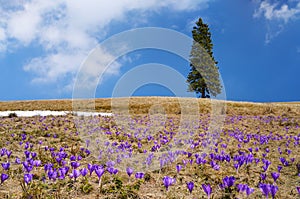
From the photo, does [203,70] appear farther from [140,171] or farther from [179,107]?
[140,171]

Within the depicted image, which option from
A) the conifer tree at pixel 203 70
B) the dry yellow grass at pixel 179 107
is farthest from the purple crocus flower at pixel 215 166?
the conifer tree at pixel 203 70

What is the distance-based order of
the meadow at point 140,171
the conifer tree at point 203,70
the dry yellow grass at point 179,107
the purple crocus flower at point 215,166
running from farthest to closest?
the conifer tree at point 203,70
the dry yellow grass at point 179,107
the purple crocus flower at point 215,166
the meadow at point 140,171

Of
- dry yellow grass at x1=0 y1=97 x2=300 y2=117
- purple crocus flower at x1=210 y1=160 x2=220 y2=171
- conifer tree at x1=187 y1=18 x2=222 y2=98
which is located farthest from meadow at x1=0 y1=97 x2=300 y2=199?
conifer tree at x1=187 y1=18 x2=222 y2=98

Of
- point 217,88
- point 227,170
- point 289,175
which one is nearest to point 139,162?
point 227,170

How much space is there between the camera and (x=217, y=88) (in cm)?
4650

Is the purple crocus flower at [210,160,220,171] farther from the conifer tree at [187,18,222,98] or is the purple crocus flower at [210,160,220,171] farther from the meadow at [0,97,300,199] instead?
the conifer tree at [187,18,222,98]

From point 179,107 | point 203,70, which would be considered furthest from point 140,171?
point 203,70

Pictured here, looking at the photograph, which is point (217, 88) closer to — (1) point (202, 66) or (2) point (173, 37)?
(1) point (202, 66)

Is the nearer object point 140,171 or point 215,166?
point 215,166

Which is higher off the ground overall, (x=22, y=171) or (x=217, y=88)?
(x=217, y=88)

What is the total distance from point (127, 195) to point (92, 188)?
56 cm

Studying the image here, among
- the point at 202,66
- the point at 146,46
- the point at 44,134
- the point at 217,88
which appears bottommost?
the point at 44,134

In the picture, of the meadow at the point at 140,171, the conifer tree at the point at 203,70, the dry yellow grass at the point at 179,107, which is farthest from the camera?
the conifer tree at the point at 203,70

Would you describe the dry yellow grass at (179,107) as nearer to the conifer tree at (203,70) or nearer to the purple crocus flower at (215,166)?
the conifer tree at (203,70)
